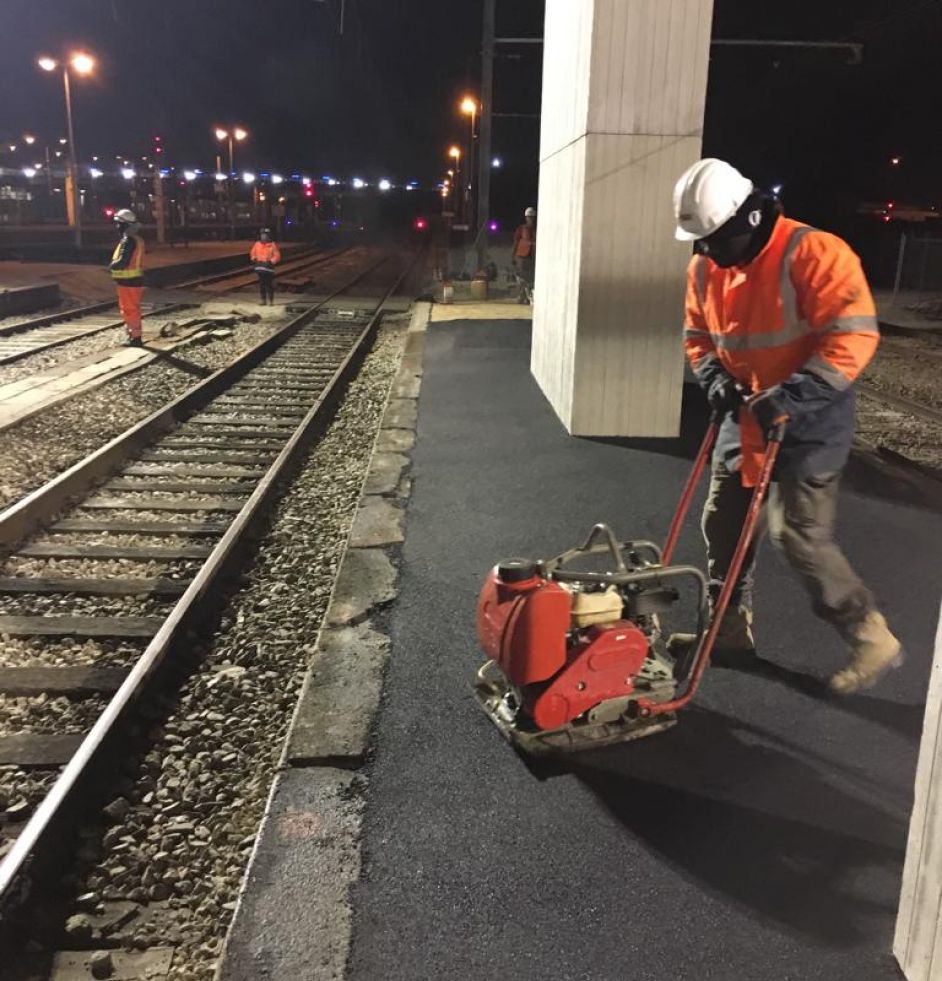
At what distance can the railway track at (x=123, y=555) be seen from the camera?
3684 millimetres

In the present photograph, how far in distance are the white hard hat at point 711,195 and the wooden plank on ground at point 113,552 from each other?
12.9ft

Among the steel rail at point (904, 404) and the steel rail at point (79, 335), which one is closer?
the steel rail at point (904, 404)

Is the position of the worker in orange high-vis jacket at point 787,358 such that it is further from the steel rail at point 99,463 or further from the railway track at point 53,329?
the railway track at point 53,329

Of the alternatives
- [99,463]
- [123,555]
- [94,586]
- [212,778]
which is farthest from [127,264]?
[212,778]

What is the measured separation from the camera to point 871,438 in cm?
917

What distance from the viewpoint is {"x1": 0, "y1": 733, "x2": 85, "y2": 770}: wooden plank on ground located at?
12.1ft

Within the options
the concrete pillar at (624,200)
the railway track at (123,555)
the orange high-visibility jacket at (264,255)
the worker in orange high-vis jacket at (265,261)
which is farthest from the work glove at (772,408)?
the orange high-visibility jacket at (264,255)

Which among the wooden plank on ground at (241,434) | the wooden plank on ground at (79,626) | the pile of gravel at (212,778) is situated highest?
the wooden plank on ground at (241,434)

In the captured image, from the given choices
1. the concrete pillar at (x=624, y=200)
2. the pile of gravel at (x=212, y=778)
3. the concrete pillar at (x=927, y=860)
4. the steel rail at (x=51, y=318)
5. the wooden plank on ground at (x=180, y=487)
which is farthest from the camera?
the steel rail at (x=51, y=318)

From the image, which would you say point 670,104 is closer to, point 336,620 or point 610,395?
point 610,395

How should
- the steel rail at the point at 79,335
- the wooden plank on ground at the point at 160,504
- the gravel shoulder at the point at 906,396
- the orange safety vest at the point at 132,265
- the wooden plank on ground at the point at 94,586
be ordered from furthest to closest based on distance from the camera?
1. the orange safety vest at the point at 132,265
2. the steel rail at the point at 79,335
3. the gravel shoulder at the point at 906,396
4. the wooden plank on ground at the point at 160,504
5. the wooden plank on ground at the point at 94,586

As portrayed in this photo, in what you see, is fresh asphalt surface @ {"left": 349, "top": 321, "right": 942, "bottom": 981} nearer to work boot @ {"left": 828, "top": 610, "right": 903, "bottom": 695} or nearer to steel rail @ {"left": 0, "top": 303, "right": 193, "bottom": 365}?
work boot @ {"left": 828, "top": 610, "right": 903, "bottom": 695}

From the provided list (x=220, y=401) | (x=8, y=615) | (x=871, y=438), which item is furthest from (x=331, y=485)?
(x=871, y=438)

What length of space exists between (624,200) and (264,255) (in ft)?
48.2
